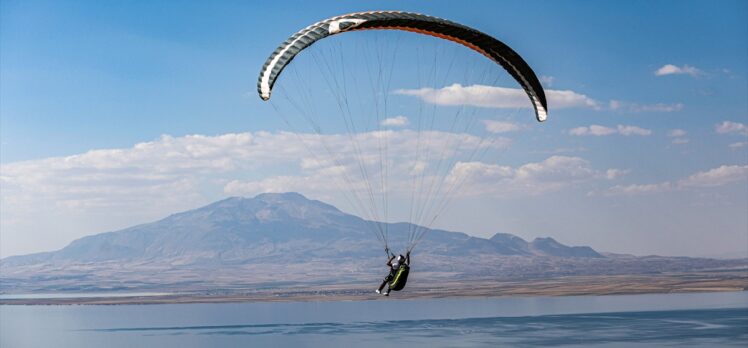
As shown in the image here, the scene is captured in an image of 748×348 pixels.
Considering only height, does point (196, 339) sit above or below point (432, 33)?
below

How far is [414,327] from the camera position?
119m

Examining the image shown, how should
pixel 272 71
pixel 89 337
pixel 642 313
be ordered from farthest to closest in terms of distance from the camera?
pixel 642 313, pixel 89 337, pixel 272 71

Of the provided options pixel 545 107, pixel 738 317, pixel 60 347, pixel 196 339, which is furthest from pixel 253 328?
pixel 545 107

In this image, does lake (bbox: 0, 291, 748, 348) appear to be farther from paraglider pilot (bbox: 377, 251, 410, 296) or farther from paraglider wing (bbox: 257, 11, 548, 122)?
paraglider wing (bbox: 257, 11, 548, 122)

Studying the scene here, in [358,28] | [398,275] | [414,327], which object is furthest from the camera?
[414,327]

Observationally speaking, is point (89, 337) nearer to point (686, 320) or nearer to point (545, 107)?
point (686, 320)

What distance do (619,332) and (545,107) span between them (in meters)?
73.1

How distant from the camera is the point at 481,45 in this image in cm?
3434

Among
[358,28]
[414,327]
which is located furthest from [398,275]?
[414,327]

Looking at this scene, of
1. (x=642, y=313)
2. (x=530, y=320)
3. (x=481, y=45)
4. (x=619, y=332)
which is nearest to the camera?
(x=481, y=45)

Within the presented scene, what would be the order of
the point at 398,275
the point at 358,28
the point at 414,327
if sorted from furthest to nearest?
the point at 414,327, the point at 398,275, the point at 358,28

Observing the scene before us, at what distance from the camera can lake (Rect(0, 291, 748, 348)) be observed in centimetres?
9588

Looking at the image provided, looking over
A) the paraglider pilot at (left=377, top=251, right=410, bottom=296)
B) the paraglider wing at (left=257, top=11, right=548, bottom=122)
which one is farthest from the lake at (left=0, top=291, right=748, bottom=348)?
the paraglider wing at (left=257, top=11, right=548, bottom=122)

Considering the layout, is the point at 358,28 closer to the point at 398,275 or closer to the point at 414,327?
the point at 398,275
